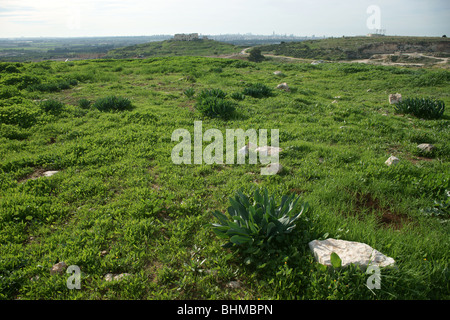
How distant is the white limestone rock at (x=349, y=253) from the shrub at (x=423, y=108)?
766 centimetres

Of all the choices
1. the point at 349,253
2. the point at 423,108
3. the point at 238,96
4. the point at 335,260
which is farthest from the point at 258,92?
the point at 335,260

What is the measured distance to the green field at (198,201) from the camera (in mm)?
2777

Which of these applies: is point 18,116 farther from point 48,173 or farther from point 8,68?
point 8,68

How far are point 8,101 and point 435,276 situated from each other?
493 inches

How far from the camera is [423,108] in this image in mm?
8188

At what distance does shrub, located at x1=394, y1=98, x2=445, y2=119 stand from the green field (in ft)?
1.12

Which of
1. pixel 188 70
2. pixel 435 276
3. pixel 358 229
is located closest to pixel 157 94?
pixel 188 70

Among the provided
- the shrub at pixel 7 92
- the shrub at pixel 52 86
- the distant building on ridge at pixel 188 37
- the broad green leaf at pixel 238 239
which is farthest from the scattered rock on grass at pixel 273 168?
the distant building on ridge at pixel 188 37

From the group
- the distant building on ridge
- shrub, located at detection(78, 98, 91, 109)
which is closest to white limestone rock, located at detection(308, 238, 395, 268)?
shrub, located at detection(78, 98, 91, 109)

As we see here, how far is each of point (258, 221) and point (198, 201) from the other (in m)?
1.41

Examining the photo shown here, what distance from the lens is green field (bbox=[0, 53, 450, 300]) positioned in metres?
2.78

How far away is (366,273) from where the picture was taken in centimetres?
258

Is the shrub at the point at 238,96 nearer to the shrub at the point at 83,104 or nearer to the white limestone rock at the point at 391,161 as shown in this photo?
the shrub at the point at 83,104

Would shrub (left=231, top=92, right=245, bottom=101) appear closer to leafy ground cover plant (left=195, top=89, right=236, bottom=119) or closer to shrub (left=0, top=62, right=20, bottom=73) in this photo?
leafy ground cover plant (left=195, top=89, right=236, bottom=119)
